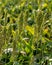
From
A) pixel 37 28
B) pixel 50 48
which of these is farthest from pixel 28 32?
pixel 37 28

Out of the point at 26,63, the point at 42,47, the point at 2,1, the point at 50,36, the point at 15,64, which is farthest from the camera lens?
the point at 2,1

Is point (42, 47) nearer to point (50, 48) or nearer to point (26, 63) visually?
point (50, 48)

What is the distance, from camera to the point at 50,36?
2.02m

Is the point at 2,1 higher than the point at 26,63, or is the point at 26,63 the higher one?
the point at 2,1

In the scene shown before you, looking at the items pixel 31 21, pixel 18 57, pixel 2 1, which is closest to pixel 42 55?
pixel 18 57

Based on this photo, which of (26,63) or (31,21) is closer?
(26,63)

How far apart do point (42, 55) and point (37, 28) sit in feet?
1.50

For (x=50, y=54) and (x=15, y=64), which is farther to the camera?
(x=50, y=54)

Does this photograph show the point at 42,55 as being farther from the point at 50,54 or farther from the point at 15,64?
the point at 15,64

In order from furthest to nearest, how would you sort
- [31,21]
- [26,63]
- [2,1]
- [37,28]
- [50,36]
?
[2,1] → [31,21] → [50,36] → [26,63] → [37,28]

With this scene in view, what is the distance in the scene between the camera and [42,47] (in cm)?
A: 179

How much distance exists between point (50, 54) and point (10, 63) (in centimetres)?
30

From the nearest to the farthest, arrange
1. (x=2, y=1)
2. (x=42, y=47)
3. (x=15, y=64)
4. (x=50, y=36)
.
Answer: (x=15, y=64) < (x=42, y=47) < (x=50, y=36) < (x=2, y=1)

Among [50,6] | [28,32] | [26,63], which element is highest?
[50,6]
